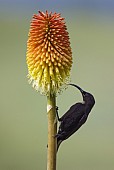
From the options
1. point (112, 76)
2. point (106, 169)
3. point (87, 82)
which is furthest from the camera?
point (112, 76)

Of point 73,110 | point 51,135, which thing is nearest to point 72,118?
point 73,110

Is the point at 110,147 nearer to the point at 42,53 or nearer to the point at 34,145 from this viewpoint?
the point at 34,145

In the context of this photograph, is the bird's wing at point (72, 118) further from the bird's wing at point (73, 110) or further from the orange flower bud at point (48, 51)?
the orange flower bud at point (48, 51)

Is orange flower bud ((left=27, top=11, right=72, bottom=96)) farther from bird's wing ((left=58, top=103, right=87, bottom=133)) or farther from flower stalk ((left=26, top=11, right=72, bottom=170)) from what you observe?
bird's wing ((left=58, top=103, right=87, bottom=133))

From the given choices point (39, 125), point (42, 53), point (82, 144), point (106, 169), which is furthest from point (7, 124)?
Result: point (42, 53)

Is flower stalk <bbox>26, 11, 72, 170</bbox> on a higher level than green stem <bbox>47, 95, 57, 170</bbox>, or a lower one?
higher

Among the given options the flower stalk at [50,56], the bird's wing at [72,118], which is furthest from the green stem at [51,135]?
the bird's wing at [72,118]

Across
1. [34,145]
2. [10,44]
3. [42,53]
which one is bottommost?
[42,53]

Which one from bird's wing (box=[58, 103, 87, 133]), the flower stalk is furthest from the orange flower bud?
bird's wing (box=[58, 103, 87, 133])

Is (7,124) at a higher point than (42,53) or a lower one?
higher

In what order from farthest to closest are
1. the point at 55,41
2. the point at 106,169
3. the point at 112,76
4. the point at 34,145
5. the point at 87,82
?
1. the point at 112,76
2. the point at 87,82
3. the point at 34,145
4. the point at 106,169
5. the point at 55,41

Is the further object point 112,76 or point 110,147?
point 112,76
